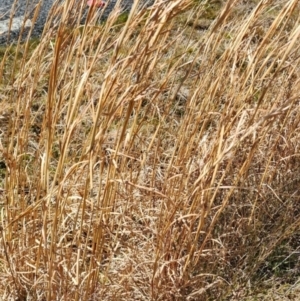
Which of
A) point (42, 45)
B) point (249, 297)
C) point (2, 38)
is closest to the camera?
point (42, 45)

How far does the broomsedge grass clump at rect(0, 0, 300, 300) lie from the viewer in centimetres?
139

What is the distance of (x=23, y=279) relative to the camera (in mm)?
1722

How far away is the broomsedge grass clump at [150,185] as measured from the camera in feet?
4.56

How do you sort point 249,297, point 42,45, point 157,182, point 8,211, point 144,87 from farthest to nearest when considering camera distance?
point 157,182, point 249,297, point 8,211, point 42,45, point 144,87

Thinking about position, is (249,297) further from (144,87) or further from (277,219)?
(144,87)

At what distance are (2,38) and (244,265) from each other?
67.5 inches

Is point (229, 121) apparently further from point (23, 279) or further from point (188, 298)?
point (23, 279)

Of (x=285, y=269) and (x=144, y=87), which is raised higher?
(x=144, y=87)

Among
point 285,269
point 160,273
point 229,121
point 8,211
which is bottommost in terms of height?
point 285,269

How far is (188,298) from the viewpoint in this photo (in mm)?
1758

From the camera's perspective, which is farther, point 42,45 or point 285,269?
point 285,269

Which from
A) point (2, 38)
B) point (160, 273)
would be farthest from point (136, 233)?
point (2, 38)

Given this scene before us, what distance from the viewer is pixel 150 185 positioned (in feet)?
6.02

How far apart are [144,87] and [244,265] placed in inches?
33.6
